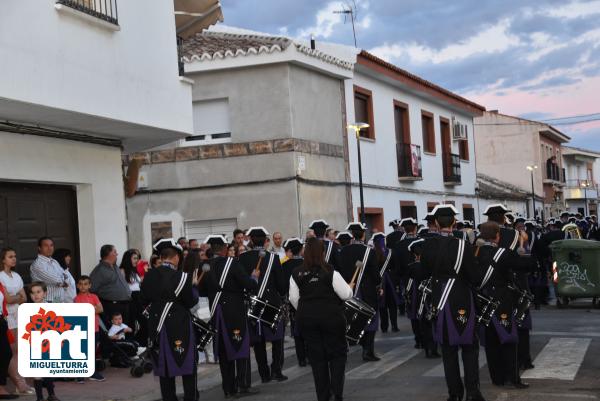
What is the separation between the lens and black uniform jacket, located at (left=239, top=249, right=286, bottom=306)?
425 inches

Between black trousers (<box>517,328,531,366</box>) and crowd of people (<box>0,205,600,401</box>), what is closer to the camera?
crowd of people (<box>0,205,600,401</box>)

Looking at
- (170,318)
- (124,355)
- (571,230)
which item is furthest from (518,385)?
(571,230)

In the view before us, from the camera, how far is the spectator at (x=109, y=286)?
12828mm

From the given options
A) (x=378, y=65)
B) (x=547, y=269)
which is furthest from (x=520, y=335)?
(x=378, y=65)

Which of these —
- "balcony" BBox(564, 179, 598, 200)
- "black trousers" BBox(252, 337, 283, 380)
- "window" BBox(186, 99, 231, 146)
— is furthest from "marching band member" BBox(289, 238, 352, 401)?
"balcony" BBox(564, 179, 598, 200)

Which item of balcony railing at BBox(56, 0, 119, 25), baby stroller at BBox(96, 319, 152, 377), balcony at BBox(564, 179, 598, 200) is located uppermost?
balcony railing at BBox(56, 0, 119, 25)

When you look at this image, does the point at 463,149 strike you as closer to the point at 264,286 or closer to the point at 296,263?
the point at 296,263

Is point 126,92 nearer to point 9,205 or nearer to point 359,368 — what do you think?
point 9,205

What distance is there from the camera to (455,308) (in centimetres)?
868

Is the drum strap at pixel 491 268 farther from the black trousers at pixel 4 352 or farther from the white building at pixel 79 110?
the white building at pixel 79 110

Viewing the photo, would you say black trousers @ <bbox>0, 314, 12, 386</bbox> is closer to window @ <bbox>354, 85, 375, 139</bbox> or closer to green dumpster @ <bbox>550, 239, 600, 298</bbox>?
green dumpster @ <bbox>550, 239, 600, 298</bbox>

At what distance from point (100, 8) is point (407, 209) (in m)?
17.2

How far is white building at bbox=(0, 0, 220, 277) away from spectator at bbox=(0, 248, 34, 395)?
151cm

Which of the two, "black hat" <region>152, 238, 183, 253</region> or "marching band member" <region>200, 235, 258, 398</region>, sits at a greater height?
"black hat" <region>152, 238, 183, 253</region>
